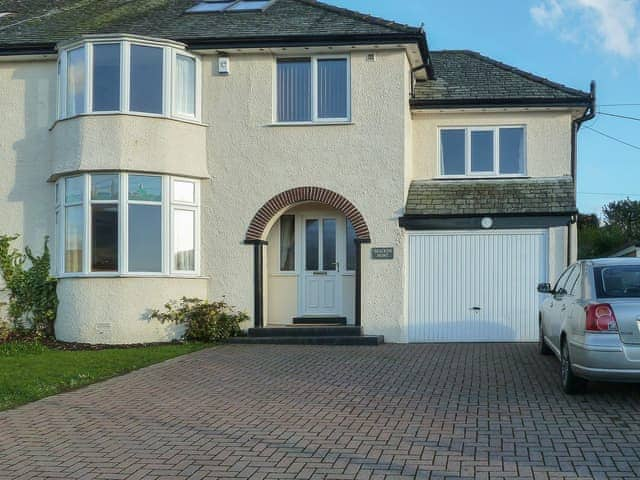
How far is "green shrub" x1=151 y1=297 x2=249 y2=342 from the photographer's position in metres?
15.4

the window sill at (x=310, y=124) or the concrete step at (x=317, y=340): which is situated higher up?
the window sill at (x=310, y=124)

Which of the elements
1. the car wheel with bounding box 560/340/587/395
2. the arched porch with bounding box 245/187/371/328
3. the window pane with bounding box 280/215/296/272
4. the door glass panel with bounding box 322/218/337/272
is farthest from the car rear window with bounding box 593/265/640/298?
the window pane with bounding box 280/215/296/272

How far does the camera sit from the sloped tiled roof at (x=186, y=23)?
1573 centimetres

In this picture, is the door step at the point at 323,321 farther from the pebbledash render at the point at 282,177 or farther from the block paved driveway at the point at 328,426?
the block paved driveway at the point at 328,426

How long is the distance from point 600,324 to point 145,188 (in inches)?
381

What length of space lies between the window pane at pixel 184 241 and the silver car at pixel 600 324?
26.7ft

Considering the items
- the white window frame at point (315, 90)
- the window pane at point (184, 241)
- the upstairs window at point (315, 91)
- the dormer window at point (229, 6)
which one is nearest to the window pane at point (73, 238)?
the window pane at point (184, 241)

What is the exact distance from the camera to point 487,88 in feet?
55.7

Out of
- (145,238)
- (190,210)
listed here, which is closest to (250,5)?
(190,210)

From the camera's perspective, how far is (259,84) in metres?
16.0

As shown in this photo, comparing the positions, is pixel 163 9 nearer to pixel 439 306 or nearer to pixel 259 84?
pixel 259 84

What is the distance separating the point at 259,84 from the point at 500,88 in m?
5.14

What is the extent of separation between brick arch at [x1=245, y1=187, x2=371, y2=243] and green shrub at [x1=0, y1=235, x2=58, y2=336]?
4.16m

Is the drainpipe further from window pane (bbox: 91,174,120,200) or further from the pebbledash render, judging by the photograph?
window pane (bbox: 91,174,120,200)
